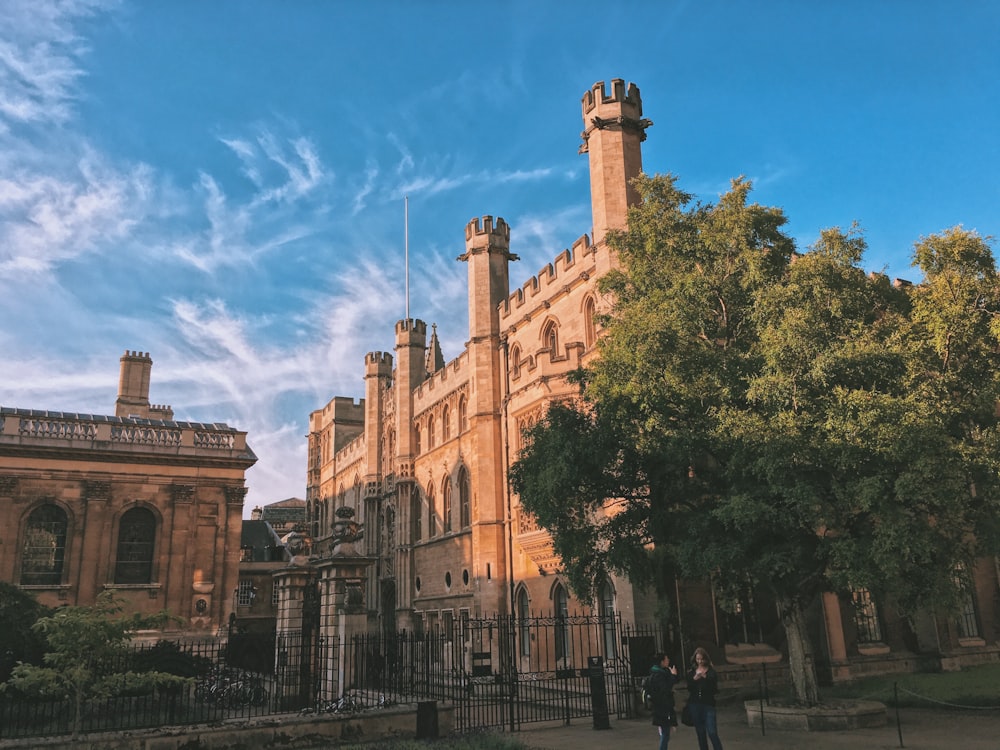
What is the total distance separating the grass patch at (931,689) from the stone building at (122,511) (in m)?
24.0

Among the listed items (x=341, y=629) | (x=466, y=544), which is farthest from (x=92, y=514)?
(x=341, y=629)

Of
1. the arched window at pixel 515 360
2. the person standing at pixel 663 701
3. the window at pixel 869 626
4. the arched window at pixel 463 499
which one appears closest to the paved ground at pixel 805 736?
the person standing at pixel 663 701

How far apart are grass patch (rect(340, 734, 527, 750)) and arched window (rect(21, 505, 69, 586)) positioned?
22567 millimetres

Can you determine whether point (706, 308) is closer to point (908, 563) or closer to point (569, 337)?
point (908, 563)

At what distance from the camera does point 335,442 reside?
185 ft

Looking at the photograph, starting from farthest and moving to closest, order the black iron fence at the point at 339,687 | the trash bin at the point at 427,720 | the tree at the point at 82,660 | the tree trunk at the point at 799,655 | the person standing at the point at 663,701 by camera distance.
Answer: the tree trunk at the point at 799,655
the black iron fence at the point at 339,687
the trash bin at the point at 427,720
the tree at the point at 82,660
the person standing at the point at 663,701

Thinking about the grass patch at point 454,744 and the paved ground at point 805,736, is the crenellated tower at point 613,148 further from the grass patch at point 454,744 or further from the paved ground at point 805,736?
the grass patch at point 454,744

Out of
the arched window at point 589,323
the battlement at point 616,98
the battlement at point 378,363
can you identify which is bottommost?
the arched window at point 589,323

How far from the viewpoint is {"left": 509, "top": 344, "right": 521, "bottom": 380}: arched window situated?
30828mm

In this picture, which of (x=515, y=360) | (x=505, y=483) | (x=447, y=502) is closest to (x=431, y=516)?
(x=447, y=502)

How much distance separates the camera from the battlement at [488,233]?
110ft

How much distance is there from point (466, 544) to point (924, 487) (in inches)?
872

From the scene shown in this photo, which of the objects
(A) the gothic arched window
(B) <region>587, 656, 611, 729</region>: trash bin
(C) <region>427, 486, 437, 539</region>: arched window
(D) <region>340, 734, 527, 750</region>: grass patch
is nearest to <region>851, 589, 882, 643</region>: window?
(B) <region>587, 656, 611, 729</region>: trash bin

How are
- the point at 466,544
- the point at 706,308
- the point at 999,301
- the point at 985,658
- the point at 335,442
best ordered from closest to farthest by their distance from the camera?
1. the point at 999,301
2. the point at 706,308
3. the point at 985,658
4. the point at 466,544
5. the point at 335,442
